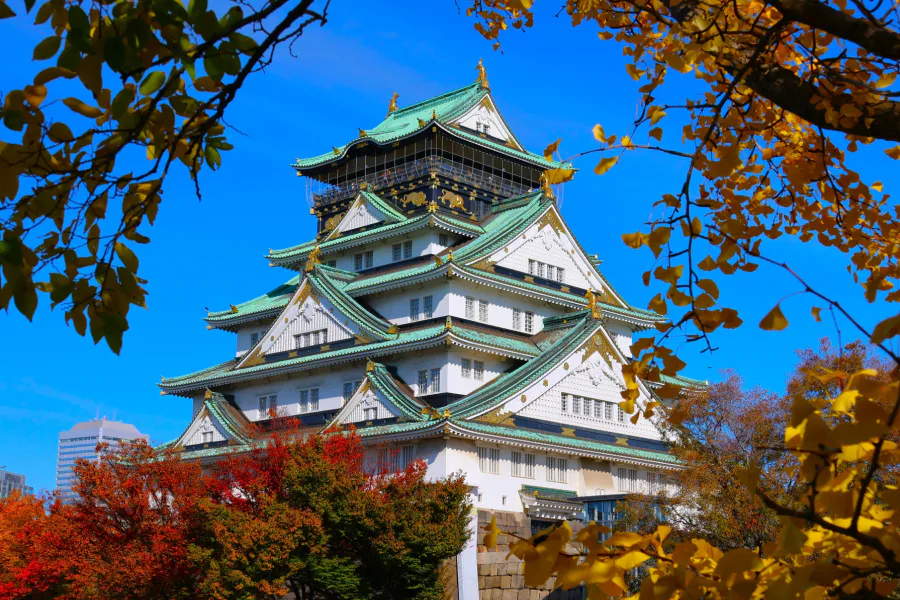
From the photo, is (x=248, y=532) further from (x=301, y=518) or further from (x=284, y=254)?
(x=284, y=254)

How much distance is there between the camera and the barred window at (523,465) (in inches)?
1396

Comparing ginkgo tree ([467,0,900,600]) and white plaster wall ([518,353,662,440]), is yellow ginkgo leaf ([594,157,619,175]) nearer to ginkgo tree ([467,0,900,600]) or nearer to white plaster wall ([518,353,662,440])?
ginkgo tree ([467,0,900,600])

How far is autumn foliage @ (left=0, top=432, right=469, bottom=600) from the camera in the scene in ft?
88.5

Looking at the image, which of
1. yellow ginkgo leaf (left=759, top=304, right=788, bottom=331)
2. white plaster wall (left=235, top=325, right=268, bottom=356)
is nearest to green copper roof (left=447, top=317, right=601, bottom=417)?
white plaster wall (left=235, top=325, right=268, bottom=356)

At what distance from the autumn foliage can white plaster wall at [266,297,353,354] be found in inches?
291

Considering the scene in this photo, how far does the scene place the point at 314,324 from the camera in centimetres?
4112

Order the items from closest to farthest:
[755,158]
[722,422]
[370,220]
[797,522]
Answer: [797,522], [755,158], [722,422], [370,220]

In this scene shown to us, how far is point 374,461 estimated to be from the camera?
116 feet

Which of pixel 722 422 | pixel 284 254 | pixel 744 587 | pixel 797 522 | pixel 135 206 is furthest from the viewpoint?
pixel 284 254

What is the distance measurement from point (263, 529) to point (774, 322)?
2383cm

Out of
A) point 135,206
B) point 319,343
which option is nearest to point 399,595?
point 319,343

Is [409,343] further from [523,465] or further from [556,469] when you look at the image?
[556,469]

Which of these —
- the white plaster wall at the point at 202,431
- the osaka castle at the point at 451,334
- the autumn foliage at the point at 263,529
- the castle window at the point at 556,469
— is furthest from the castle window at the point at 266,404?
the castle window at the point at 556,469

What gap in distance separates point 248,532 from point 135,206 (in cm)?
2285
